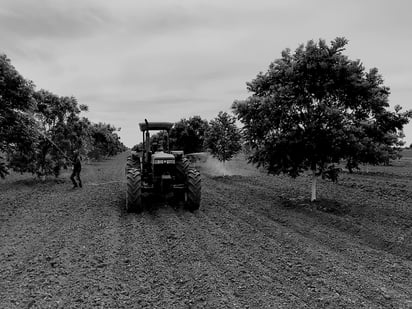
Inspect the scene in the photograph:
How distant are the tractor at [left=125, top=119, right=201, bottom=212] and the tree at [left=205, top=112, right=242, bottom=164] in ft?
50.1

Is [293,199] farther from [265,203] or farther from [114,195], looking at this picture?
[114,195]

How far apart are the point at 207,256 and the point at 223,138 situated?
2167 cm

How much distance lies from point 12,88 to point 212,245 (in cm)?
978

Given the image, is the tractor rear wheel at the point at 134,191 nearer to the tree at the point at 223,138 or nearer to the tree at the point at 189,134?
the tree at the point at 223,138

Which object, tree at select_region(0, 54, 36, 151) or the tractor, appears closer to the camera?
the tractor

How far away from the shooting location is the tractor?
1184 centimetres

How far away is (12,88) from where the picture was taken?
1335cm

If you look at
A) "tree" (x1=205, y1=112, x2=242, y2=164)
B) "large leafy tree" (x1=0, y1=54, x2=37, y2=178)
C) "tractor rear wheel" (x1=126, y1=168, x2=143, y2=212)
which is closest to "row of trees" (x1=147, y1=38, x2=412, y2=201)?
"tractor rear wheel" (x1=126, y1=168, x2=143, y2=212)

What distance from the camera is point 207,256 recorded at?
25.0ft

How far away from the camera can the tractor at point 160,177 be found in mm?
11844

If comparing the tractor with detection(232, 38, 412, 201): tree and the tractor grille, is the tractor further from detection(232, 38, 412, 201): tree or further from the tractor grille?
detection(232, 38, 412, 201): tree

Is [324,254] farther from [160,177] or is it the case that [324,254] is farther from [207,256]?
[160,177]

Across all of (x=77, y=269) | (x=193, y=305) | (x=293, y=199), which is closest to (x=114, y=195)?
(x=293, y=199)

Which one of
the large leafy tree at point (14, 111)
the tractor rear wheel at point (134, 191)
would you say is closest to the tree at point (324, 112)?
the tractor rear wheel at point (134, 191)
